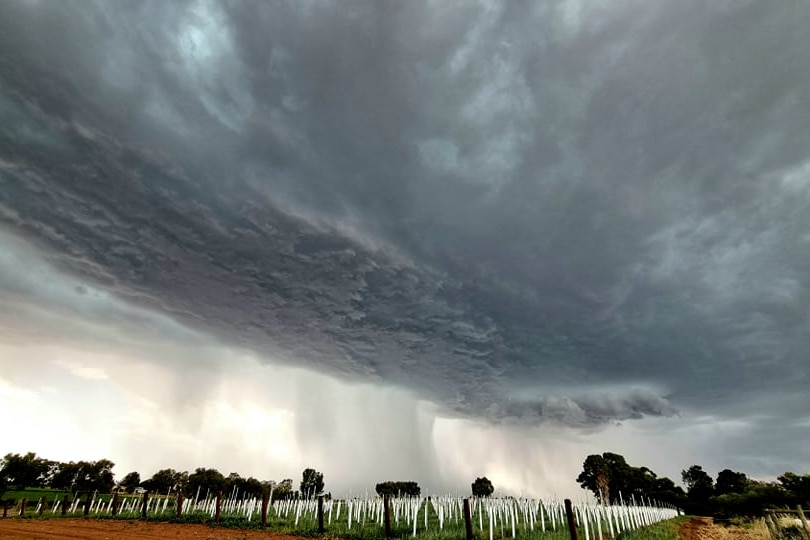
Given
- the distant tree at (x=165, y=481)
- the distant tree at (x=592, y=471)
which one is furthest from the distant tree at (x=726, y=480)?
the distant tree at (x=165, y=481)

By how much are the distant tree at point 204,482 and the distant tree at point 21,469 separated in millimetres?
29542

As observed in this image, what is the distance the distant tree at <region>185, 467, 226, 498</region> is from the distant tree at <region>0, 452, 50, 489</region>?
29542mm

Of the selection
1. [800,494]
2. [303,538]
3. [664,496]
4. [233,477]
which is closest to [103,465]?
[233,477]

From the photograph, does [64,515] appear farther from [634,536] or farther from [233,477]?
[233,477]

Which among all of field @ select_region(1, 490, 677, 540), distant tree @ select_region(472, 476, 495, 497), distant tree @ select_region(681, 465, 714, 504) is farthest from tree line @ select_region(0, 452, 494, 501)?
distant tree @ select_region(681, 465, 714, 504)

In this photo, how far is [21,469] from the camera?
69.0 meters

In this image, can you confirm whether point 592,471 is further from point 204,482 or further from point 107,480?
point 107,480

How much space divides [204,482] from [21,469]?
33827 millimetres

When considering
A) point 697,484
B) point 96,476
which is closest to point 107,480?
point 96,476

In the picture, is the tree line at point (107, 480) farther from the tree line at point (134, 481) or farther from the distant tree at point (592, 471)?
the distant tree at point (592, 471)

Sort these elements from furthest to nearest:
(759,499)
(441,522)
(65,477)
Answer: (65,477) < (441,522) < (759,499)

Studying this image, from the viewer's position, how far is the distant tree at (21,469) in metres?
67.6

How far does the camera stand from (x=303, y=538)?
73.5 ft

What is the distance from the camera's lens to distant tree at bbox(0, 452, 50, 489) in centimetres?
6762
